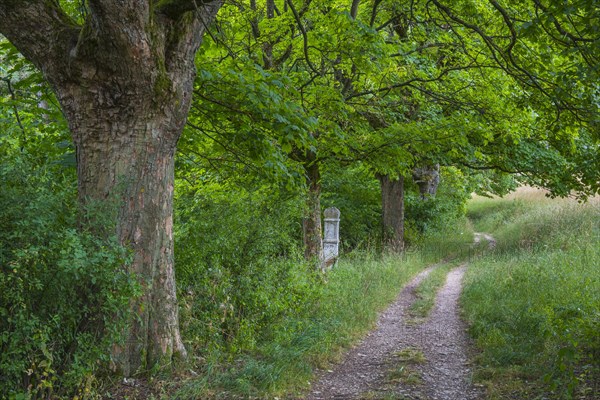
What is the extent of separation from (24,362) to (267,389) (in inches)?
95.9

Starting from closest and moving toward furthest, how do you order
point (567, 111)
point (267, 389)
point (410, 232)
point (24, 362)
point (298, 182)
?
point (24, 362)
point (267, 389)
point (567, 111)
point (298, 182)
point (410, 232)

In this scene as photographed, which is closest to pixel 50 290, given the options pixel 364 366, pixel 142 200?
pixel 142 200

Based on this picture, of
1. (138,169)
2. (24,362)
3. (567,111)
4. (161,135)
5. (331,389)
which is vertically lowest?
(331,389)

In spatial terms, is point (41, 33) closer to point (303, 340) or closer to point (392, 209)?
Answer: point (303, 340)

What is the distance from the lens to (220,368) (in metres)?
5.75

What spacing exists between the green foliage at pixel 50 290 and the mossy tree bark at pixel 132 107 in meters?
0.40

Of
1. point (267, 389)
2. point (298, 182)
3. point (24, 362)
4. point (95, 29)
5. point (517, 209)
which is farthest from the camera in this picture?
point (517, 209)

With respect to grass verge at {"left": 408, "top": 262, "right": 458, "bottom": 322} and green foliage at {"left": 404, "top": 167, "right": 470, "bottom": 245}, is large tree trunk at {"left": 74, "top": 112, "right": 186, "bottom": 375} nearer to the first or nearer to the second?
grass verge at {"left": 408, "top": 262, "right": 458, "bottom": 322}

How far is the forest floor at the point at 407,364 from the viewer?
241 inches

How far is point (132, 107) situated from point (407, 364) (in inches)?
183

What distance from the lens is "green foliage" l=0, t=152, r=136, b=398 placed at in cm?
395

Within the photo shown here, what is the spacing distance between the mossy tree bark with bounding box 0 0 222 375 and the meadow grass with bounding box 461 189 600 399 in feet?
11.9

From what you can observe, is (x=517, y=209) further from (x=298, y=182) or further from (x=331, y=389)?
(x=331, y=389)

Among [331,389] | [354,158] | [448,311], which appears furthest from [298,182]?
[448,311]
